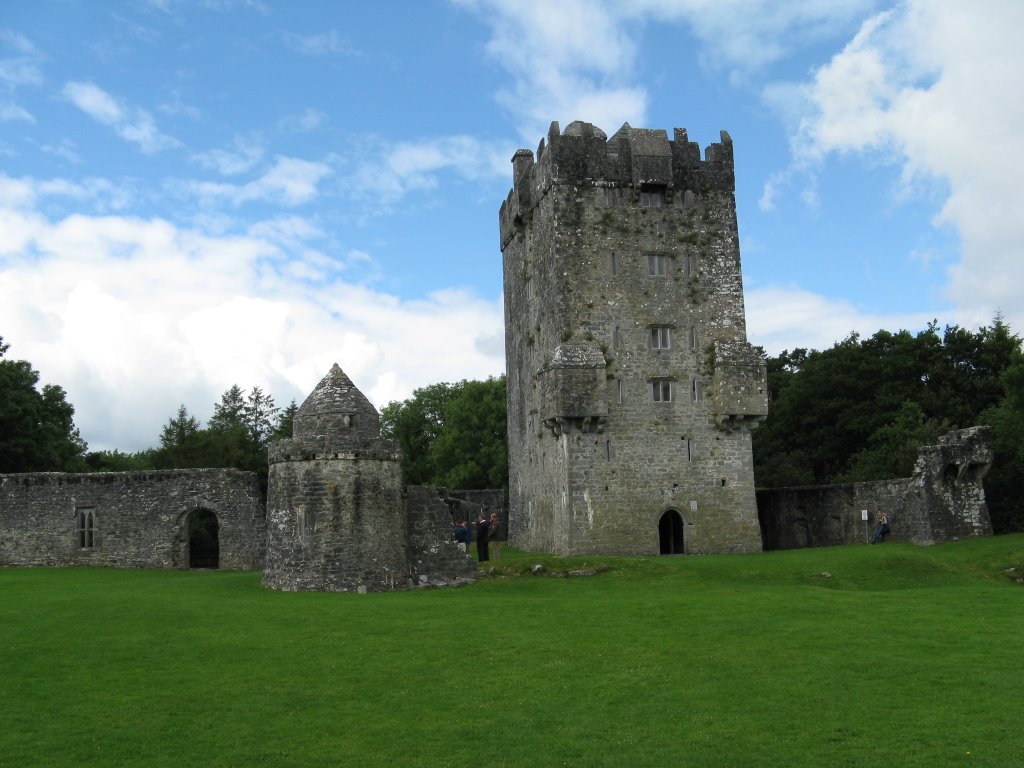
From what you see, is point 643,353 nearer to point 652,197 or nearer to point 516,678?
point 652,197

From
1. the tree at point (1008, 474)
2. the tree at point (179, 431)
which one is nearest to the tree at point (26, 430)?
the tree at point (179, 431)

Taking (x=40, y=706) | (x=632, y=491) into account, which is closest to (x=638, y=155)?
(x=632, y=491)

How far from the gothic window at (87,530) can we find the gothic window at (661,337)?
73.1ft

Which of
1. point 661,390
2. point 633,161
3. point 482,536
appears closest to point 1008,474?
point 661,390

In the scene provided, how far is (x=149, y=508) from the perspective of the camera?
37312 millimetres

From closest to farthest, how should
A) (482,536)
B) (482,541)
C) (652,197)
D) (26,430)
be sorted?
1. (482,541)
2. (482,536)
3. (652,197)
4. (26,430)

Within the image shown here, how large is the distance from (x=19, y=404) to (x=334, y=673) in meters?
42.7

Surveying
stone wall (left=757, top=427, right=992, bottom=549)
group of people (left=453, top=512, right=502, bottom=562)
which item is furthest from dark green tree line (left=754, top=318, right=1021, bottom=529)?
group of people (left=453, top=512, right=502, bottom=562)

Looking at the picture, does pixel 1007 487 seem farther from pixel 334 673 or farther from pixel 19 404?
pixel 19 404

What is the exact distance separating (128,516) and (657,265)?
22.3 metres

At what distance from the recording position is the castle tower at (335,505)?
26781 mm

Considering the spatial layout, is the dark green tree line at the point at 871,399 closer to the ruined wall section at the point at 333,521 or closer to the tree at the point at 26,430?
the ruined wall section at the point at 333,521

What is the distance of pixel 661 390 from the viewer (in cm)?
3841

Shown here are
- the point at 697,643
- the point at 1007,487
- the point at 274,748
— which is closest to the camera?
the point at 274,748
